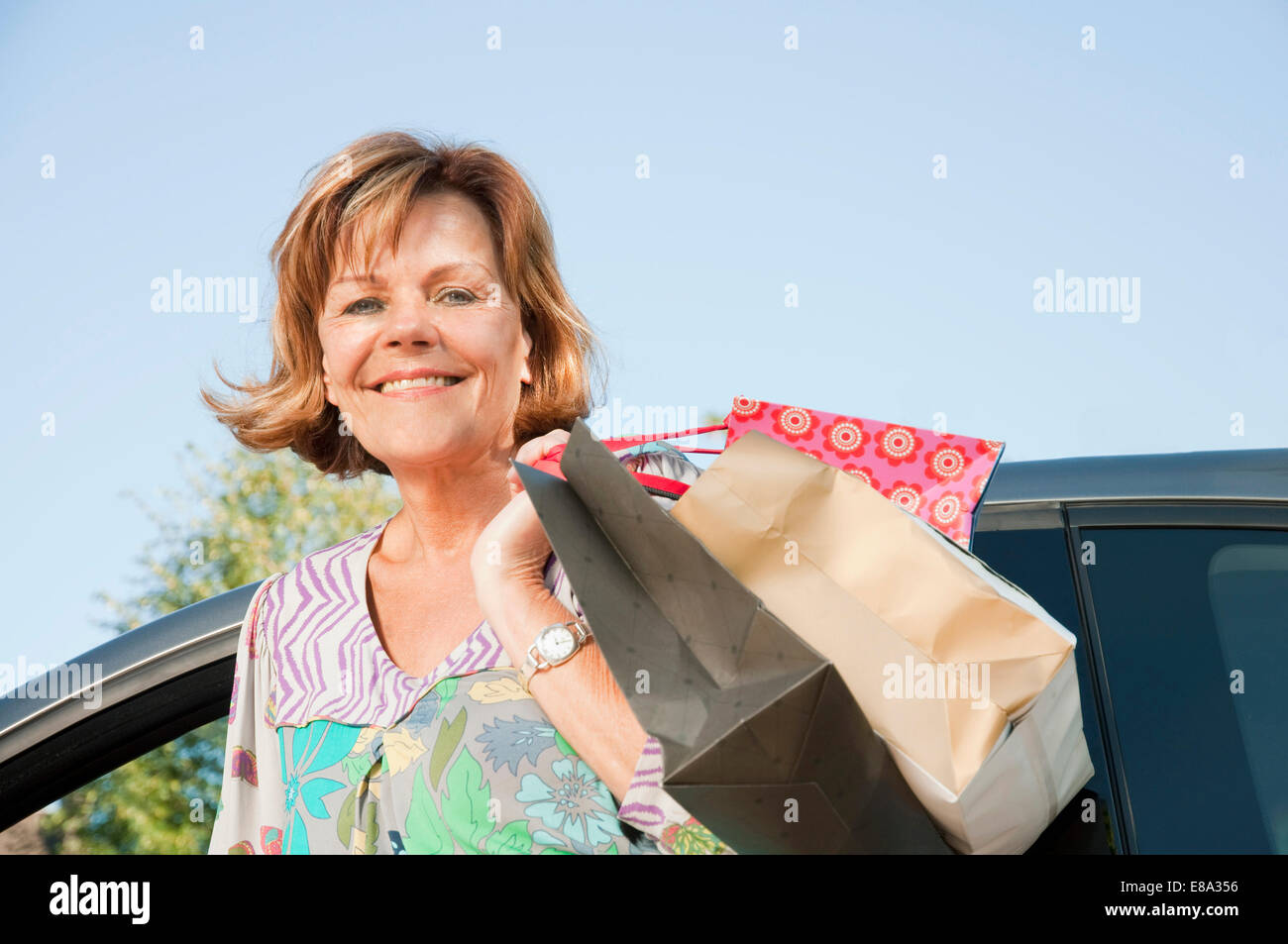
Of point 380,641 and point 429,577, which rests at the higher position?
point 429,577

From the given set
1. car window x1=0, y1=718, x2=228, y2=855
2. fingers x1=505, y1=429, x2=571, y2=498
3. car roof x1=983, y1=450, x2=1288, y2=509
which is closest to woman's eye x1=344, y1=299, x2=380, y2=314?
fingers x1=505, y1=429, x2=571, y2=498

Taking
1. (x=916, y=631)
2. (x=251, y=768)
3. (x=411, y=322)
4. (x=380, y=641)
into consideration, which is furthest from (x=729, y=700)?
(x=251, y=768)

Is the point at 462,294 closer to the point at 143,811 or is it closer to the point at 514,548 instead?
the point at 514,548

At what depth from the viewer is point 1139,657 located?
1.90 metres

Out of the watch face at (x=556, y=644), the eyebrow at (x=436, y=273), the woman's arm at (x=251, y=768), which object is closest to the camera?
the watch face at (x=556, y=644)

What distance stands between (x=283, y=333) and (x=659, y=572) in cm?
120

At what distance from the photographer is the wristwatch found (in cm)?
152

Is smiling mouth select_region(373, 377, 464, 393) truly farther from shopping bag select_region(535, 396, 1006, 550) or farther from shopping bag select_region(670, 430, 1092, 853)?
shopping bag select_region(670, 430, 1092, 853)

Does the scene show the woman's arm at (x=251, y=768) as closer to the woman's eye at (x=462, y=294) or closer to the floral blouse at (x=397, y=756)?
the floral blouse at (x=397, y=756)

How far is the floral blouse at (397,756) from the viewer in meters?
1.53

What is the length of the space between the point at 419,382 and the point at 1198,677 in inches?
54.9

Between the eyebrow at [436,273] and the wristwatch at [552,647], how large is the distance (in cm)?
73

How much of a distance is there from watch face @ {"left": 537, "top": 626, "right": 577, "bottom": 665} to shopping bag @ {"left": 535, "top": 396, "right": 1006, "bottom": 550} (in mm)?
218

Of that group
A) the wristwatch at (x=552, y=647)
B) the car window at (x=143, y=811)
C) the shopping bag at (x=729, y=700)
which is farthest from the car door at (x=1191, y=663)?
the car window at (x=143, y=811)
